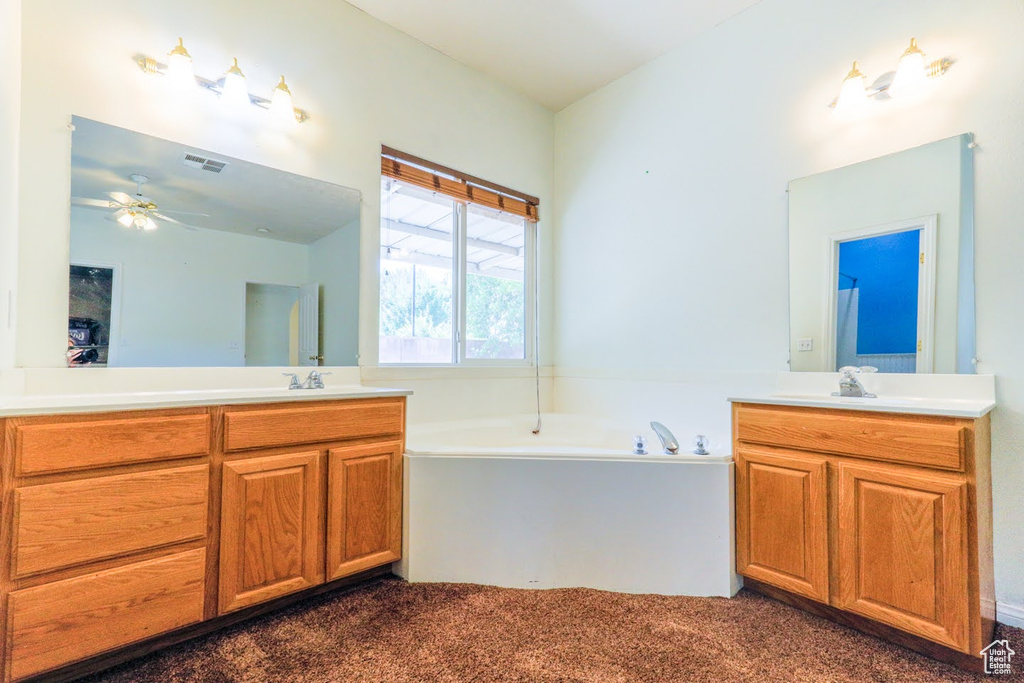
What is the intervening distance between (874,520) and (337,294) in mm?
2448

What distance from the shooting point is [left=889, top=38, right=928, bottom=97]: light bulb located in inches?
75.8

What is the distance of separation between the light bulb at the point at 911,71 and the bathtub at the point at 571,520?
1.72 meters

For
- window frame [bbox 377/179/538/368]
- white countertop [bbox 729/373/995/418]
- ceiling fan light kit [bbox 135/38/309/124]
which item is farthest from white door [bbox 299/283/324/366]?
white countertop [bbox 729/373/995/418]

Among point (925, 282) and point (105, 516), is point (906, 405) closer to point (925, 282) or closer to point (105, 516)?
point (925, 282)

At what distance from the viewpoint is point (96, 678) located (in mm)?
1414

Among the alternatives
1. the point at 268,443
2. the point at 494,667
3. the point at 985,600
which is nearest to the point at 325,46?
the point at 268,443

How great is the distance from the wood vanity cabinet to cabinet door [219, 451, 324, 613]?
174cm

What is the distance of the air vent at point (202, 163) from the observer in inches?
79.4

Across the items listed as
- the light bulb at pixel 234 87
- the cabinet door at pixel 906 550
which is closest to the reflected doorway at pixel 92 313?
the light bulb at pixel 234 87

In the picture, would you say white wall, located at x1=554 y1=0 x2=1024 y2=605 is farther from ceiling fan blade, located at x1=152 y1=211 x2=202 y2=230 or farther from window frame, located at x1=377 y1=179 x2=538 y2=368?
ceiling fan blade, located at x1=152 y1=211 x2=202 y2=230

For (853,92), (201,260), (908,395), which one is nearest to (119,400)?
(201,260)

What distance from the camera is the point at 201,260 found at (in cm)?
204

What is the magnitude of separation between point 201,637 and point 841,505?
2292mm

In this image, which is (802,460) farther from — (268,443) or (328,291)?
(328,291)
